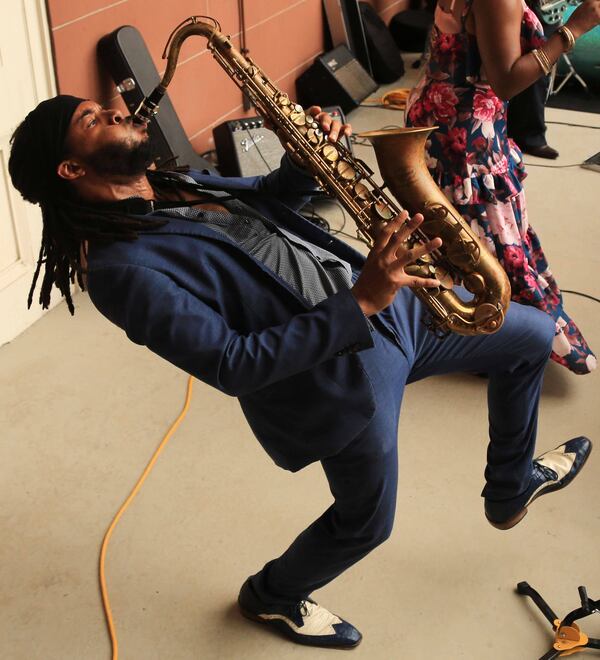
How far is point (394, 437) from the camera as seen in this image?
5.89ft

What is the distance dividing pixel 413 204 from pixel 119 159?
661 mm

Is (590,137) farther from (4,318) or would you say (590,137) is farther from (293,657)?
(293,657)

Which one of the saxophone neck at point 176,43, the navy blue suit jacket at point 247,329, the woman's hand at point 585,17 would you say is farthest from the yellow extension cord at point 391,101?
the navy blue suit jacket at point 247,329

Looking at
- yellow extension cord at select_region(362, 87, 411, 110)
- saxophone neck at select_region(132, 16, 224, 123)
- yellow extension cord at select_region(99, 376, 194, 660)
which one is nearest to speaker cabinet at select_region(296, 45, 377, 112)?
yellow extension cord at select_region(362, 87, 411, 110)

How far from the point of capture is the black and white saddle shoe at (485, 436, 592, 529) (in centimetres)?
219

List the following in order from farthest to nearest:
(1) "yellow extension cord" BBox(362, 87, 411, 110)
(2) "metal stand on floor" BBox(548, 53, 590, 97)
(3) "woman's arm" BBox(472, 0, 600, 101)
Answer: (2) "metal stand on floor" BBox(548, 53, 590, 97) → (1) "yellow extension cord" BBox(362, 87, 411, 110) → (3) "woman's arm" BBox(472, 0, 600, 101)

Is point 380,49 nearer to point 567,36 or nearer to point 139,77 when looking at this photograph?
point 139,77

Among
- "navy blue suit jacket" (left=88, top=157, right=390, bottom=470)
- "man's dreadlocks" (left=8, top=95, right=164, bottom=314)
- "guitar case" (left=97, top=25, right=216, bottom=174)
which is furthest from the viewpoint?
"guitar case" (left=97, top=25, right=216, bottom=174)

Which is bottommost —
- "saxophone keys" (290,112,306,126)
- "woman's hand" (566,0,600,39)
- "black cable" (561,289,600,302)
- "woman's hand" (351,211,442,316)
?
"black cable" (561,289,600,302)

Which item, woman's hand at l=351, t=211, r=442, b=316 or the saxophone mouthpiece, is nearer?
woman's hand at l=351, t=211, r=442, b=316

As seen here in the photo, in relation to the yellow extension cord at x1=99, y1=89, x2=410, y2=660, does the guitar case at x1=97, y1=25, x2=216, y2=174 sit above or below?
above

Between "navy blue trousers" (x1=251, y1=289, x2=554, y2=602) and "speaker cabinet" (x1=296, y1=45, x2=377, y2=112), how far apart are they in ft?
11.9

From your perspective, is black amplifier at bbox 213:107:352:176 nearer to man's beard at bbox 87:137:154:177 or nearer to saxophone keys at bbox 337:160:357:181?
saxophone keys at bbox 337:160:357:181

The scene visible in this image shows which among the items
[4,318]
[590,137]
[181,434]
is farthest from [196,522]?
[590,137]
